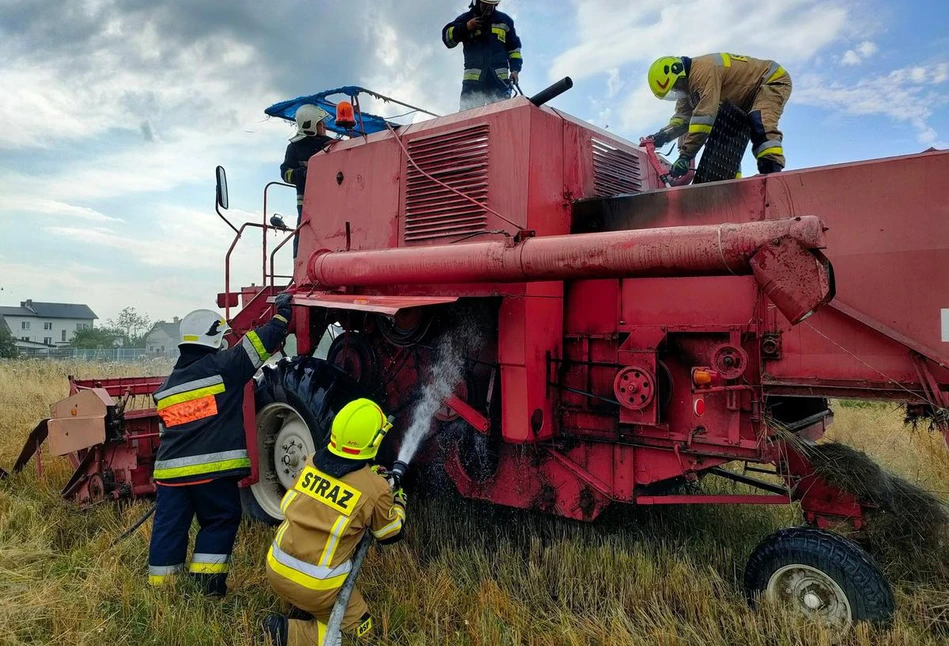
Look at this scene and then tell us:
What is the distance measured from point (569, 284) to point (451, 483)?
1581 mm

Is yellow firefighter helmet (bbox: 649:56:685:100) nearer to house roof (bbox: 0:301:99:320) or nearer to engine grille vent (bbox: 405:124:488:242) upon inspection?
engine grille vent (bbox: 405:124:488:242)

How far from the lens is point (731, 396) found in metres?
3.30

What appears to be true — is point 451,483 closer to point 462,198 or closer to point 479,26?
point 462,198

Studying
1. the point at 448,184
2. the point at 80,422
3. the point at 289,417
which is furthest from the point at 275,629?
the point at 80,422

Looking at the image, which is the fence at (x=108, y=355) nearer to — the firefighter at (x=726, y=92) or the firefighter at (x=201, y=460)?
the firefighter at (x=201, y=460)

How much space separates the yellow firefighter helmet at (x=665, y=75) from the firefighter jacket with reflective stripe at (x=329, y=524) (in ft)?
11.2

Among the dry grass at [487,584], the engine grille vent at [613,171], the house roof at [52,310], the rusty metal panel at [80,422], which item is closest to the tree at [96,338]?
the house roof at [52,310]

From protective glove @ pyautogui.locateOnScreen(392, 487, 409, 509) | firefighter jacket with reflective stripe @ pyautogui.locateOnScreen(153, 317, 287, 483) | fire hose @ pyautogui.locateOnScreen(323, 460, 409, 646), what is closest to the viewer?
fire hose @ pyautogui.locateOnScreen(323, 460, 409, 646)

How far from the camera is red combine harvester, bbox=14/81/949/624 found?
2.93 meters

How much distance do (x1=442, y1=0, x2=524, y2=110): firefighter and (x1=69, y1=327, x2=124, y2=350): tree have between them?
179 feet

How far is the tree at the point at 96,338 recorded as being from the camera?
2140 inches

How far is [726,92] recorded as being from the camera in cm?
464

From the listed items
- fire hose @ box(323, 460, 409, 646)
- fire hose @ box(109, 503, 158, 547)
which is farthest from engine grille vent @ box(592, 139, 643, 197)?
fire hose @ box(109, 503, 158, 547)

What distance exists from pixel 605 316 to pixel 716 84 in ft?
6.37
